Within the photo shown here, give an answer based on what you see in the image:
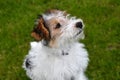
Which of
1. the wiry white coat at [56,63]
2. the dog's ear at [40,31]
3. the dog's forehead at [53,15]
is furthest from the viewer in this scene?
the wiry white coat at [56,63]

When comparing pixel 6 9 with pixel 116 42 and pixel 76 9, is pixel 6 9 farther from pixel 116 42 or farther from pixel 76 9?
pixel 116 42

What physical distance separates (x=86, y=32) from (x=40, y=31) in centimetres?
231

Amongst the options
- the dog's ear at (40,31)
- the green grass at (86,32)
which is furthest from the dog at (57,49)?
the green grass at (86,32)

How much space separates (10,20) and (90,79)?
2194mm

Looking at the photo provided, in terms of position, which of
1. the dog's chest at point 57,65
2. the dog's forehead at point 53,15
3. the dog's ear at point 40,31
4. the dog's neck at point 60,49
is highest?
the dog's forehead at point 53,15

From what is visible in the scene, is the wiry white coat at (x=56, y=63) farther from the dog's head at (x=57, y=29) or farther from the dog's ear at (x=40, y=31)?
the dog's ear at (x=40, y=31)

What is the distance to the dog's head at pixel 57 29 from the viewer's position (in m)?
5.06

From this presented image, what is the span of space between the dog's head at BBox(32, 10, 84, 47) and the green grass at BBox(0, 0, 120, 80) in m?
1.44

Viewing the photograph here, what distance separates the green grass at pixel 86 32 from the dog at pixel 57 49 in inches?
31.6

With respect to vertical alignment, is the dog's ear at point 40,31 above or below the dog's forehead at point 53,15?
below

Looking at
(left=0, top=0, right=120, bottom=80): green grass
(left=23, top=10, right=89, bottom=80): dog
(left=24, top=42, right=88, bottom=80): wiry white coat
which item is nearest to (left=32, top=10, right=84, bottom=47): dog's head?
(left=23, top=10, right=89, bottom=80): dog

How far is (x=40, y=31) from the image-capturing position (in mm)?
5059

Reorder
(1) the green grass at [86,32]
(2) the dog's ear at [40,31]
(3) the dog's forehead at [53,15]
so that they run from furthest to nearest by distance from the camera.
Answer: (1) the green grass at [86,32] < (3) the dog's forehead at [53,15] < (2) the dog's ear at [40,31]

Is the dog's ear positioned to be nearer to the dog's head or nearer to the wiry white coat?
the dog's head
